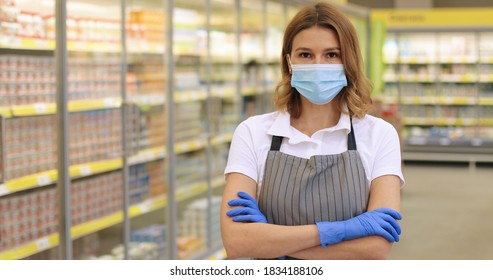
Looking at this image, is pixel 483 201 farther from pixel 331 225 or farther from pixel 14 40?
pixel 331 225

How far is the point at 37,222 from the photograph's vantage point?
3676mm

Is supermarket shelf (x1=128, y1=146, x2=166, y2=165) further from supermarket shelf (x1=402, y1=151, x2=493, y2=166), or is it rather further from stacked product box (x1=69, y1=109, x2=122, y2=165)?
supermarket shelf (x1=402, y1=151, x2=493, y2=166)

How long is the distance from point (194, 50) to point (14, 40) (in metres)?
2.11

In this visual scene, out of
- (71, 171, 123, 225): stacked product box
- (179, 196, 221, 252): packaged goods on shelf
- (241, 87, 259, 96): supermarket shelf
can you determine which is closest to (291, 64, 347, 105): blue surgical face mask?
(71, 171, 123, 225): stacked product box

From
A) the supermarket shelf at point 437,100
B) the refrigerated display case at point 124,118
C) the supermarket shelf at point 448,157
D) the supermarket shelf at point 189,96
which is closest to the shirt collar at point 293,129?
the refrigerated display case at point 124,118

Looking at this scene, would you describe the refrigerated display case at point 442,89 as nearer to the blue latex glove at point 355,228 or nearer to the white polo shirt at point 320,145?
the white polo shirt at point 320,145

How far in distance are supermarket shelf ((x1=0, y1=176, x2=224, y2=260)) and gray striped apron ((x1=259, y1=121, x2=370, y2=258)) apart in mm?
1971

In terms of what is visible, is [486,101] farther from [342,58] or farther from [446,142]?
[342,58]

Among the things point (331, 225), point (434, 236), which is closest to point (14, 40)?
point (331, 225)

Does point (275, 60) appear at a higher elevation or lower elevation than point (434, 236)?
higher

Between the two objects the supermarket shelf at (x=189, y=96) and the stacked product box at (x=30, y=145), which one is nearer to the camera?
the stacked product box at (x=30, y=145)

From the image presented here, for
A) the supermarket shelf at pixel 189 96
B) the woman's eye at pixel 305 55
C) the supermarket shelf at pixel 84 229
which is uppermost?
the woman's eye at pixel 305 55

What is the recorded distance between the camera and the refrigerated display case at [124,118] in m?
3.58

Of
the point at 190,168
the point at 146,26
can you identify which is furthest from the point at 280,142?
the point at 190,168
